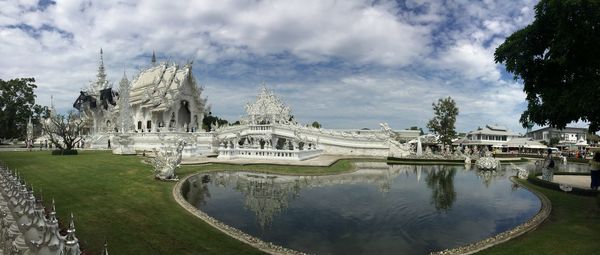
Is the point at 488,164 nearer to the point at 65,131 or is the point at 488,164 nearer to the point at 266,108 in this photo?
the point at 266,108

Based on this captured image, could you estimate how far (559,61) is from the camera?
11.2 metres

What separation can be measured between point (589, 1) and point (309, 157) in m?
22.6

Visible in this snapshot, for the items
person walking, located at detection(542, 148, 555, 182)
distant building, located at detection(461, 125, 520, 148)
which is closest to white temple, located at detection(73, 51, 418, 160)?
person walking, located at detection(542, 148, 555, 182)

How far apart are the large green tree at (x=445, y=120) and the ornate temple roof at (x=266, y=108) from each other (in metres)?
23.7

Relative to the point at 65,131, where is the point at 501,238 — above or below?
below

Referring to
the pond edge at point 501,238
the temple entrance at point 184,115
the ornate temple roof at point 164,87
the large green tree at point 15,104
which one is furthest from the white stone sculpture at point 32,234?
the large green tree at point 15,104

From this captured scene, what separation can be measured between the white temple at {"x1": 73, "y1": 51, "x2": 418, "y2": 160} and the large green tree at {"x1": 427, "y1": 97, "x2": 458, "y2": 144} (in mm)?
14062

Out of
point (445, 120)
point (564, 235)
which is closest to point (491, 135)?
point (445, 120)

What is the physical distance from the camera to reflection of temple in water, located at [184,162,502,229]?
12.9 metres

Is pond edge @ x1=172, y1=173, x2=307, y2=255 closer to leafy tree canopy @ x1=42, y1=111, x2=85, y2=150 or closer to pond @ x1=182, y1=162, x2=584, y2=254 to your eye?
pond @ x1=182, y1=162, x2=584, y2=254

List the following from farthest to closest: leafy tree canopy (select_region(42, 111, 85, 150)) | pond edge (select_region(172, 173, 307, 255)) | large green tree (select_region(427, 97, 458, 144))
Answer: large green tree (select_region(427, 97, 458, 144)), leafy tree canopy (select_region(42, 111, 85, 150)), pond edge (select_region(172, 173, 307, 255))

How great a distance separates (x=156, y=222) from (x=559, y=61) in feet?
43.8

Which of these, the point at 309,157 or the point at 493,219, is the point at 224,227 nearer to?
the point at 493,219

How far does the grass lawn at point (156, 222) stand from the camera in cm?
782
